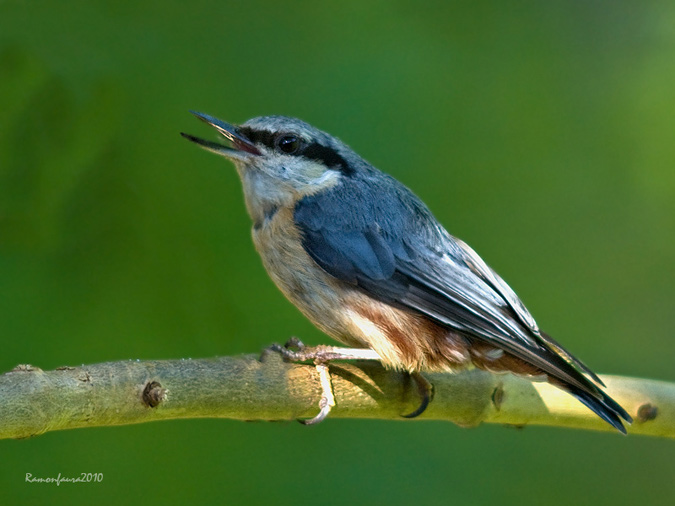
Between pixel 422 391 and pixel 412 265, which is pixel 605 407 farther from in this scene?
pixel 412 265

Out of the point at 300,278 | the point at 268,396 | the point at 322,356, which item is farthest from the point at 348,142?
the point at 268,396

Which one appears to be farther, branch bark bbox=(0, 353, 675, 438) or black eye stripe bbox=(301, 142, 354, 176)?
black eye stripe bbox=(301, 142, 354, 176)

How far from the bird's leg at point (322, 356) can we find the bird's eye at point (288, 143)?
78 cm

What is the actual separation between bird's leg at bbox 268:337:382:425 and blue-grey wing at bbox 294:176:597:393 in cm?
22

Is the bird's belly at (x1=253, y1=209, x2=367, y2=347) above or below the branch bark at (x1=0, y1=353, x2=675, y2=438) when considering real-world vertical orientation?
above

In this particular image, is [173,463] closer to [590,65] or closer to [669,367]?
[669,367]

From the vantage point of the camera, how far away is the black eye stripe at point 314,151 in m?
3.03

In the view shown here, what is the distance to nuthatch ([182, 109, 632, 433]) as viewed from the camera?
2721 mm

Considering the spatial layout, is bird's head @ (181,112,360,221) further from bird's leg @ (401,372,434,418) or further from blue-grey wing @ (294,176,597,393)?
bird's leg @ (401,372,434,418)

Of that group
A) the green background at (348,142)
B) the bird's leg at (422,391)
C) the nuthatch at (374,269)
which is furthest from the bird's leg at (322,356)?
the green background at (348,142)

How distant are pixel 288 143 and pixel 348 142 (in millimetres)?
506

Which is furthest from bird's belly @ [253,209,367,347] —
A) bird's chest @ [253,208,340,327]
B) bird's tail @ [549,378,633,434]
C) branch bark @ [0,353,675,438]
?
bird's tail @ [549,378,633,434]

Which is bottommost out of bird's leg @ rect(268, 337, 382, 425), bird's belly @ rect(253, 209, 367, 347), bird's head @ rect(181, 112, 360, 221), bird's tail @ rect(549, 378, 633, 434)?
bird's tail @ rect(549, 378, 633, 434)

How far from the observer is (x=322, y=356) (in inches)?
104
